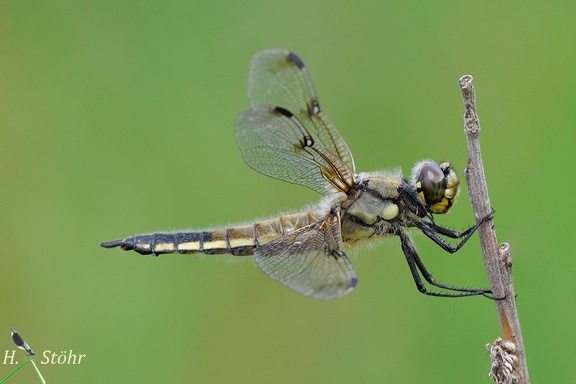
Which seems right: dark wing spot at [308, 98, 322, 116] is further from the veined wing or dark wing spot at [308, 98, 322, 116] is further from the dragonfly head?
the dragonfly head

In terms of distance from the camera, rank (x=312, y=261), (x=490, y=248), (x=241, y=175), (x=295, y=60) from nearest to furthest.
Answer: (x=490, y=248)
(x=312, y=261)
(x=295, y=60)
(x=241, y=175)

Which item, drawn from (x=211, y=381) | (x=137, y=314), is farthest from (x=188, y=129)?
(x=211, y=381)

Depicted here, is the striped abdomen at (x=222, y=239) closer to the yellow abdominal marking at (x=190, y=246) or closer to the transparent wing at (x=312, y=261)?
the yellow abdominal marking at (x=190, y=246)

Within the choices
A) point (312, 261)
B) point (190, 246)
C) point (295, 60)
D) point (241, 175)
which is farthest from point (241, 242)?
point (241, 175)

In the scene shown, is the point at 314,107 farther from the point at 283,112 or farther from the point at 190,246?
the point at 190,246

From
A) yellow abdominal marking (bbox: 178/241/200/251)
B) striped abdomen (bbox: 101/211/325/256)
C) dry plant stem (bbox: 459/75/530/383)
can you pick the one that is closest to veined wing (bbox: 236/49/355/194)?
striped abdomen (bbox: 101/211/325/256)

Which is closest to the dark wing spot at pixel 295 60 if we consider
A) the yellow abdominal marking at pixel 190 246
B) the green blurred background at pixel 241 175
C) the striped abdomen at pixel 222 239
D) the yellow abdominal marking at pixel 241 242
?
the striped abdomen at pixel 222 239
